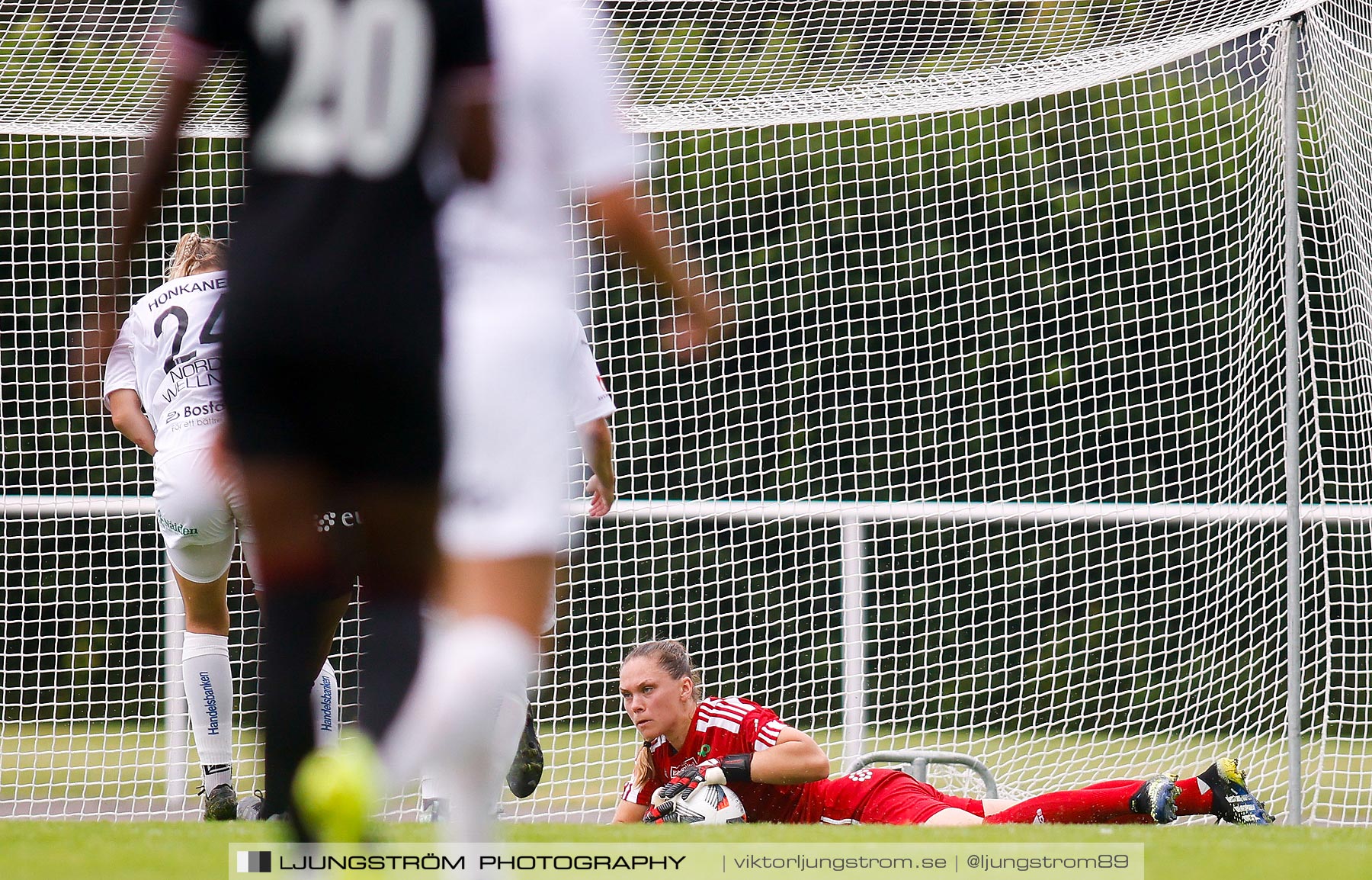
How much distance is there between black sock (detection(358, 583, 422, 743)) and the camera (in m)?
1.80

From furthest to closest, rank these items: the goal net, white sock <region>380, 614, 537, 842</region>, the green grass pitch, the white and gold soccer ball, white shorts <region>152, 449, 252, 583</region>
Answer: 1. the goal net
2. white shorts <region>152, 449, 252, 583</region>
3. the white and gold soccer ball
4. the green grass pitch
5. white sock <region>380, 614, 537, 842</region>

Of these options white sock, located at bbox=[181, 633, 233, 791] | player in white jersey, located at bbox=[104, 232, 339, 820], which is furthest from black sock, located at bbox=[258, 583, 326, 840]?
white sock, located at bbox=[181, 633, 233, 791]

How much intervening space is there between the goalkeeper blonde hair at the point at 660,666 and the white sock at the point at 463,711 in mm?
2649

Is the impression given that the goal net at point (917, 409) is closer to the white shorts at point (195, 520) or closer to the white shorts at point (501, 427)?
the white shorts at point (195, 520)

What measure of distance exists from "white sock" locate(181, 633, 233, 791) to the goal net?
1.60 meters

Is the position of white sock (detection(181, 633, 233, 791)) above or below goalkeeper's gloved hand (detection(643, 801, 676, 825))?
above

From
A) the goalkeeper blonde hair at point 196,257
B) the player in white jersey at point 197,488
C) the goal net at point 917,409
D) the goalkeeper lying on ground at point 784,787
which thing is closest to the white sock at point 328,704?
the player in white jersey at point 197,488

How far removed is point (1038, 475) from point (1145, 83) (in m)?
2.08

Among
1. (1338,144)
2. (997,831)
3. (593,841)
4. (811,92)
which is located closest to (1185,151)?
(1338,144)

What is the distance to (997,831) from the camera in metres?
3.76

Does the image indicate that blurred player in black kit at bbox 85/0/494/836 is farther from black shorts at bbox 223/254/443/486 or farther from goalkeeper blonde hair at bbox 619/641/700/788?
goalkeeper blonde hair at bbox 619/641/700/788

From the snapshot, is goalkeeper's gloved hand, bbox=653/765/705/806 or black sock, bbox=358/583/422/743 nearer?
black sock, bbox=358/583/422/743

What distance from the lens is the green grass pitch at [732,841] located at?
3.06 m

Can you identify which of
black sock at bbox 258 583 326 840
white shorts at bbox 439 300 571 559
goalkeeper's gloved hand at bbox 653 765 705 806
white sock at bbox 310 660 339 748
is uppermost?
white shorts at bbox 439 300 571 559
